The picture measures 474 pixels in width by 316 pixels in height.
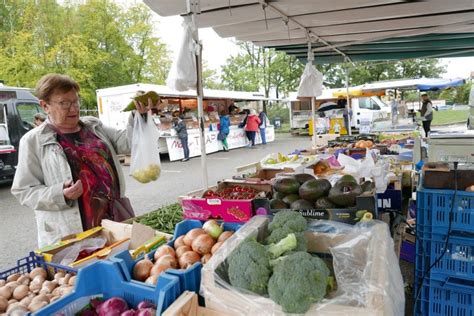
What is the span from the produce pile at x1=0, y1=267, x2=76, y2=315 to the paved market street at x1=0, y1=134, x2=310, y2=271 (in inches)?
133

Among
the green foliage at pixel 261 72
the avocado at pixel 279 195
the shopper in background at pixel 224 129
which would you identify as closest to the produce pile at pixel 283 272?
the avocado at pixel 279 195

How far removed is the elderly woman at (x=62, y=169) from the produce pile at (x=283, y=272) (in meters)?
1.42

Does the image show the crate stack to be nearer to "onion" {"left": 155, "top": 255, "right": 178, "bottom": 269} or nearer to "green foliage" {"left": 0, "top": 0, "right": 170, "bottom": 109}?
"onion" {"left": 155, "top": 255, "right": 178, "bottom": 269}

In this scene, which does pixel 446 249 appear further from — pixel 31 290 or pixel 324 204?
pixel 31 290

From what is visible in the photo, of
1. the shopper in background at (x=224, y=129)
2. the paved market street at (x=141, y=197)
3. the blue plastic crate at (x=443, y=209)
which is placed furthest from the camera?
the shopper in background at (x=224, y=129)

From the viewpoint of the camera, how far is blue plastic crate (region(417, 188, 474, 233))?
227 centimetres

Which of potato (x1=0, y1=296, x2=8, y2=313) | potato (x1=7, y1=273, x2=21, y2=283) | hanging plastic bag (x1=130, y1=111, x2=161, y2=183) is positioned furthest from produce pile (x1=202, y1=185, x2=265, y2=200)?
potato (x1=0, y1=296, x2=8, y2=313)

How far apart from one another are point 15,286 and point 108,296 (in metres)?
0.66

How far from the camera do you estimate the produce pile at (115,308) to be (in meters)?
1.41

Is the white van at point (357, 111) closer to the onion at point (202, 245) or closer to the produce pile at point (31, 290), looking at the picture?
the onion at point (202, 245)

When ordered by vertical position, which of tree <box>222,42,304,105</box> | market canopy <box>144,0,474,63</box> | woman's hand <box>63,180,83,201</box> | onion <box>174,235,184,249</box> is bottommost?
onion <box>174,235,184,249</box>

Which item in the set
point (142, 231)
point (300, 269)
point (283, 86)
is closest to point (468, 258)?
point (300, 269)

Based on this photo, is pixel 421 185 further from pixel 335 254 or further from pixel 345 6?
pixel 345 6

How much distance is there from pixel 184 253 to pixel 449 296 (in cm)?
188
